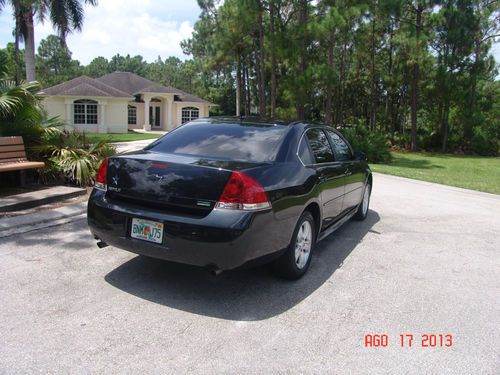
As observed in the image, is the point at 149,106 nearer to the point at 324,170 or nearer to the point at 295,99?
the point at 295,99

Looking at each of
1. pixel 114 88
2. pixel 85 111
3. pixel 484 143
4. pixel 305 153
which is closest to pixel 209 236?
pixel 305 153

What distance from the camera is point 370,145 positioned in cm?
1962

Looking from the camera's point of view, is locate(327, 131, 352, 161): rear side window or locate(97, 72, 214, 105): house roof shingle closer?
locate(327, 131, 352, 161): rear side window

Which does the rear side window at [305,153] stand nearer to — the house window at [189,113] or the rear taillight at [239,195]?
the rear taillight at [239,195]

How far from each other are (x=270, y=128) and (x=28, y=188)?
5243 millimetres

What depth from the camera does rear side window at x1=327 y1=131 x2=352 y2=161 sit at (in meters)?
5.79

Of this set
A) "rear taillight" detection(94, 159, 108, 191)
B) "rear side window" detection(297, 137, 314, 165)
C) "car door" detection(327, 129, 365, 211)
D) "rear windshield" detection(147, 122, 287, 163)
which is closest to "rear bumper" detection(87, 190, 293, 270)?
"rear taillight" detection(94, 159, 108, 191)

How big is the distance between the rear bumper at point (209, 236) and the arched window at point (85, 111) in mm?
31385

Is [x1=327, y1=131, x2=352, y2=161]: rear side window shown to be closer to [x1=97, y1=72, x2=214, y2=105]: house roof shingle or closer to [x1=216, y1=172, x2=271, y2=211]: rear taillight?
[x1=216, y1=172, x2=271, y2=211]: rear taillight

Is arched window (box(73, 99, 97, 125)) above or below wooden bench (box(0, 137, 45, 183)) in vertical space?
above

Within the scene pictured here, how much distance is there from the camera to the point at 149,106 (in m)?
40.1

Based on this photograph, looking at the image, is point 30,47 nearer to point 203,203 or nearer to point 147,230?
point 147,230

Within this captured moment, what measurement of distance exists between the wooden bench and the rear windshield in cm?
378
